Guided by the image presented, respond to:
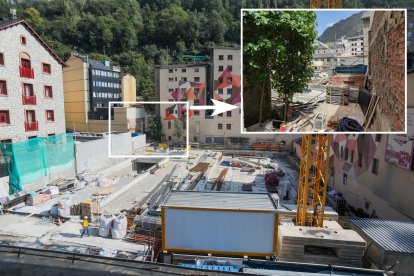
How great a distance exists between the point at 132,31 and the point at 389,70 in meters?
69.4

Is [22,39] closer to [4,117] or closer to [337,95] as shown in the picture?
[4,117]

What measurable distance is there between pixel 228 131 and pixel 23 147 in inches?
827

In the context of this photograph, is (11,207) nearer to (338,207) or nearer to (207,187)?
(207,187)

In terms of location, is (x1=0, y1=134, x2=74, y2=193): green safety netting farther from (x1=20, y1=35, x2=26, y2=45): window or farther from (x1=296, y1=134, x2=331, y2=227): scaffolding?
(x1=296, y1=134, x2=331, y2=227): scaffolding

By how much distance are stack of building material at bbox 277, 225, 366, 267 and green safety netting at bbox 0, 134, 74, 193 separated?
470 inches

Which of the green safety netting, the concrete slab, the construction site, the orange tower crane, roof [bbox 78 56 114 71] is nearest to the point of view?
the construction site

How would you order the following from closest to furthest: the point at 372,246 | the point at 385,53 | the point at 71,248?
the point at 385,53 < the point at 372,246 < the point at 71,248

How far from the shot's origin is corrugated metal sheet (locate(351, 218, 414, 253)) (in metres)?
7.34

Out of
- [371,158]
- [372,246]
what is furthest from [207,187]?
[372,246]

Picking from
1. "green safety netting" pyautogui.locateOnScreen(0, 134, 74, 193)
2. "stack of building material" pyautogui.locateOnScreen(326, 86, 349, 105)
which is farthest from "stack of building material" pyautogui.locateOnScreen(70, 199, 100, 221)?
"stack of building material" pyautogui.locateOnScreen(326, 86, 349, 105)

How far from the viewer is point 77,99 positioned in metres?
34.1

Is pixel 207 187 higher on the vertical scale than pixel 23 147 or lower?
lower

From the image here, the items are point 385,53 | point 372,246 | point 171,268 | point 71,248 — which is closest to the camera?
point 171,268

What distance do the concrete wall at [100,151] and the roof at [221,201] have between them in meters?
11.1
